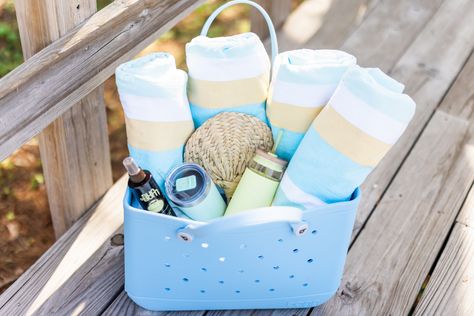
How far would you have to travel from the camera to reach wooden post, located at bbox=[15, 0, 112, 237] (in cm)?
134

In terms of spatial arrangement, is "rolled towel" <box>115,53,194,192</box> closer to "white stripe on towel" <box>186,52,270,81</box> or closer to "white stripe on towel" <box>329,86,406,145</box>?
"white stripe on towel" <box>186,52,270,81</box>

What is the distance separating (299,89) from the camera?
1.35 metres

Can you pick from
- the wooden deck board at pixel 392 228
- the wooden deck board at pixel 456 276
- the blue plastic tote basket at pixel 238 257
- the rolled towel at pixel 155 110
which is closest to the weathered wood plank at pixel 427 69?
the wooden deck board at pixel 392 228

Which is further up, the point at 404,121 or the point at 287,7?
the point at 404,121

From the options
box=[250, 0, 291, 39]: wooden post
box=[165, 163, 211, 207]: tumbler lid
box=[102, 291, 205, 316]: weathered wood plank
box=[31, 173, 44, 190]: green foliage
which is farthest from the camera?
box=[250, 0, 291, 39]: wooden post

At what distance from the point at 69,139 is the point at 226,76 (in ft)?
1.32

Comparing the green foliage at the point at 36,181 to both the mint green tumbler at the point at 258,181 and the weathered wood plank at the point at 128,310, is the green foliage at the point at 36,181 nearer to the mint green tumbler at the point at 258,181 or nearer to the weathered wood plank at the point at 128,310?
the weathered wood plank at the point at 128,310

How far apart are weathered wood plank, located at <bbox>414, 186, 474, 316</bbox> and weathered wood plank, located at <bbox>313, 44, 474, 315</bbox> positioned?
2 cm

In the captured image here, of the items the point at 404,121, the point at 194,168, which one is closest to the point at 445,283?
the point at 404,121

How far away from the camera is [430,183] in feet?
5.94

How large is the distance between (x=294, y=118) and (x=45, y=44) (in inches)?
20.5

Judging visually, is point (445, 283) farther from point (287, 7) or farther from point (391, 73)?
point (287, 7)

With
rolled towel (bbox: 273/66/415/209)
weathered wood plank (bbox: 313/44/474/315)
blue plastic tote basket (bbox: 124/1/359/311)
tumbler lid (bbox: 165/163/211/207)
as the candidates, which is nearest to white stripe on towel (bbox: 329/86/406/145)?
rolled towel (bbox: 273/66/415/209)

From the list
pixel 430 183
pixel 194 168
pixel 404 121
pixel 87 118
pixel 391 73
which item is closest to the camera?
pixel 404 121
